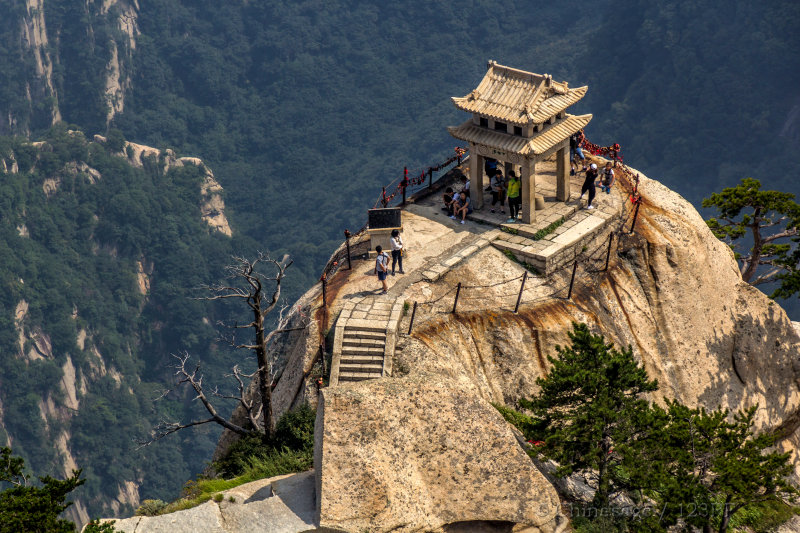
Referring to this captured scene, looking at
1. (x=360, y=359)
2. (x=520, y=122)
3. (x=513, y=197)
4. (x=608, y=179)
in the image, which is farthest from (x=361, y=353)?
(x=608, y=179)

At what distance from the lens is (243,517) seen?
79.2ft

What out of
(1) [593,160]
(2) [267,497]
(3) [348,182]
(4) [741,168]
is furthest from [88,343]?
(2) [267,497]

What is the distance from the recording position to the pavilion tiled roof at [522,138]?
35469 millimetres

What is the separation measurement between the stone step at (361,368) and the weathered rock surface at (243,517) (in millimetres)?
5127

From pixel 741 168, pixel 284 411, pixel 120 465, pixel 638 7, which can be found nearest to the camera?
pixel 284 411

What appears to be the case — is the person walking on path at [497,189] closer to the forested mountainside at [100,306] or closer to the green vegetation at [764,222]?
the green vegetation at [764,222]

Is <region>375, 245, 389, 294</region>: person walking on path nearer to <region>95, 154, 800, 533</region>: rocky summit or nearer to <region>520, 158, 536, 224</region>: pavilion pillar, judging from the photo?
<region>95, 154, 800, 533</region>: rocky summit

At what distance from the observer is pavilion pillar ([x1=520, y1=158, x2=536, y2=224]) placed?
3603 centimetres

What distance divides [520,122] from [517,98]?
1.42 metres

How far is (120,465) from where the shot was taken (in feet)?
413

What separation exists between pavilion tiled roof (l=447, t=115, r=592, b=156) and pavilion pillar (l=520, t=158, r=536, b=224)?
589 mm

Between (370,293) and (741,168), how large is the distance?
135m

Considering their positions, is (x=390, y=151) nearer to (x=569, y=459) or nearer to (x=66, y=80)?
(x=66, y=80)

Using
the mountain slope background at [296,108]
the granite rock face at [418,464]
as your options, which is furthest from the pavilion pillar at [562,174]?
the mountain slope background at [296,108]
